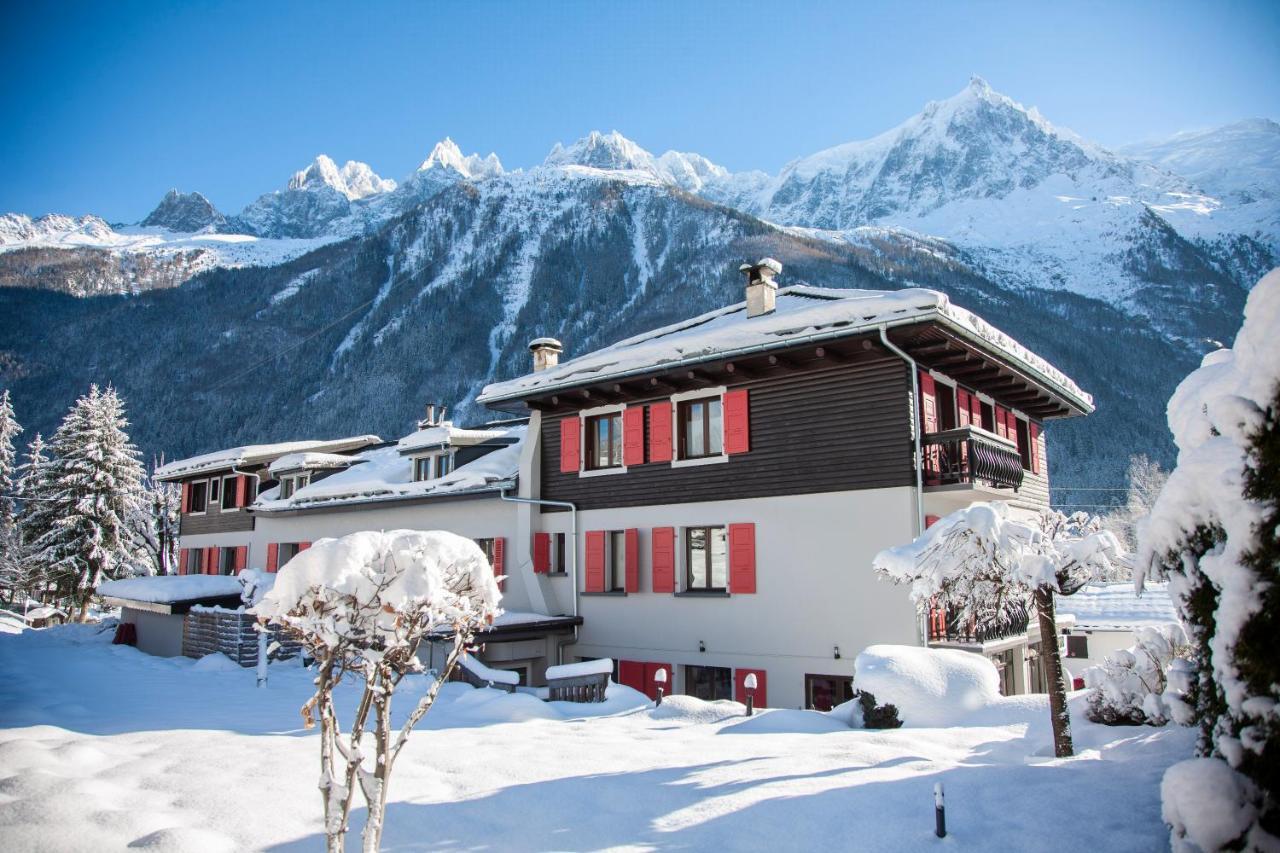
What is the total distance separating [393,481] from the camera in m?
21.8

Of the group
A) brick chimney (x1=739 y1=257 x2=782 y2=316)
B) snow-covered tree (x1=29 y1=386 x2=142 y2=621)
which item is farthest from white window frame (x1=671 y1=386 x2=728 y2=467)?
snow-covered tree (x1=29 y1=386 x2=142 y2=621)

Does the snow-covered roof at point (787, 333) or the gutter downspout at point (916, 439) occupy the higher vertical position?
the snow-covered roof at point (787, 333)

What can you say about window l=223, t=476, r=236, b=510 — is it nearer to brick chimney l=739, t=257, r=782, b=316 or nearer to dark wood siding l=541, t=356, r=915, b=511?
dark wood siding l=541, t=356, r=915, b=511

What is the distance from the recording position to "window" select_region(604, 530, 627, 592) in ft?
56.0

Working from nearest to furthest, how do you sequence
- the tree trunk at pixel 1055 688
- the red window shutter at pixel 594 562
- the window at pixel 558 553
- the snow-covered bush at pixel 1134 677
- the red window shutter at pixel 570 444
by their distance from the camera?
the tree trunk at pixel 1055 688
the snow-covered bush at pixel 1134 677
the red window shutter at pixel 594 562
the red window shutter at pixel 570 444
the window at pixel 558 553

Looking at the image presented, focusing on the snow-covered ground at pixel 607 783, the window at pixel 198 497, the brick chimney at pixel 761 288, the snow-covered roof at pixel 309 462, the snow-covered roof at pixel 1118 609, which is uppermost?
the brick chimney at pixel 761 288

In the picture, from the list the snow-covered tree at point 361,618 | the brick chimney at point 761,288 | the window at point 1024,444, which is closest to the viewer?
the snow-covered tree at point 361,618

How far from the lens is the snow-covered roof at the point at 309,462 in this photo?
82.3ft

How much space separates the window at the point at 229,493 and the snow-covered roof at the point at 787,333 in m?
16.2

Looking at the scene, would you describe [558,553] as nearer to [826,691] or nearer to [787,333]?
[826,691]

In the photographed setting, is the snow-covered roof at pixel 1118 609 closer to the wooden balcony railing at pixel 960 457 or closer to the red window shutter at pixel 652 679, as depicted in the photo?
the wooden balcony railing at pixel 960 457

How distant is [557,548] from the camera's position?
18.0m

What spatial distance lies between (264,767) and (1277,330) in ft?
29.4

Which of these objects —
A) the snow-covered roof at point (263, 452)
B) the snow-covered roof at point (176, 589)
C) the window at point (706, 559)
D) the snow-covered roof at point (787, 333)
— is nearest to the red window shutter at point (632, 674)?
the window at point (706, 559)
